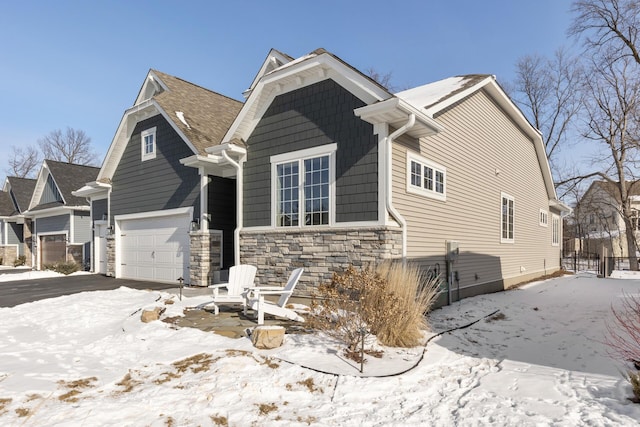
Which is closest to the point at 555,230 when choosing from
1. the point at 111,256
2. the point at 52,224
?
the point at 111,256

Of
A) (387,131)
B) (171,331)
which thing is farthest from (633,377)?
(171,331)

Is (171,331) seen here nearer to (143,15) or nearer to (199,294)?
(199,294)

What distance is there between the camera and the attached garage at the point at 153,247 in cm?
1224

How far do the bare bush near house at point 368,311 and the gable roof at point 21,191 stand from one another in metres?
26.0

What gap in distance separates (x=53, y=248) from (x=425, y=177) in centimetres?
1985

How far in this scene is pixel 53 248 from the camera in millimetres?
19938

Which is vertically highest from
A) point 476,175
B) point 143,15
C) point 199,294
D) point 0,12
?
point 143,15

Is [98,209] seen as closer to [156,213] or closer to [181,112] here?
[156,213]

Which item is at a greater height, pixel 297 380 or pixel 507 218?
pixel 507 218

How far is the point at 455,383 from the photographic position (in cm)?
430

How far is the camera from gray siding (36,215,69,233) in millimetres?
19266

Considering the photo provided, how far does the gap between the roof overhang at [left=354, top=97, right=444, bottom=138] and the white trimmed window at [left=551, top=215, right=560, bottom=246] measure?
47.2ft

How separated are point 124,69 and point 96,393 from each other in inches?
558

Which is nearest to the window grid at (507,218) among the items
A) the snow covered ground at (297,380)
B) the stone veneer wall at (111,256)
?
the snow covered ground at (297,380)
